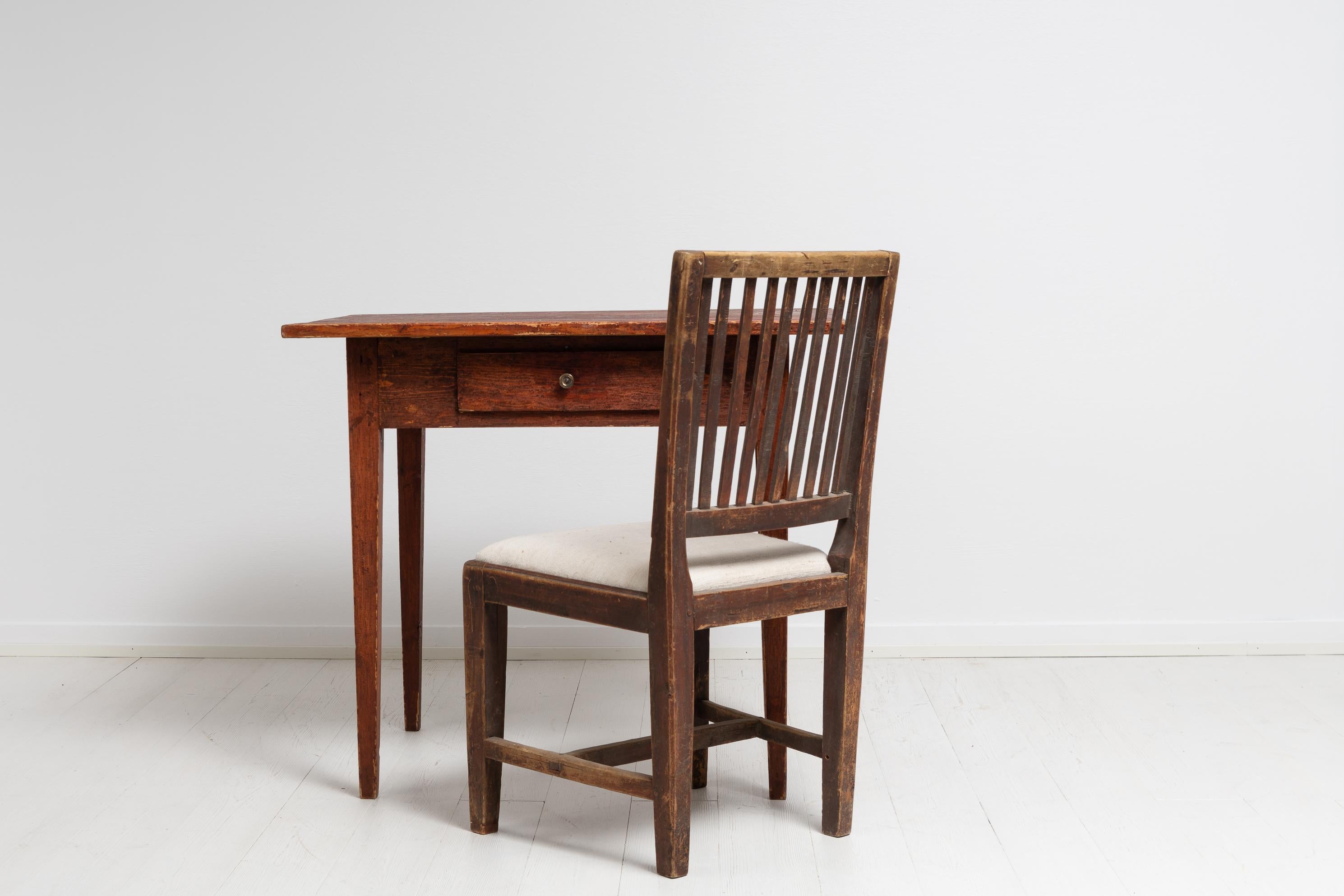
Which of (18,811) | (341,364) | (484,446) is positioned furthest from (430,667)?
(18,811)

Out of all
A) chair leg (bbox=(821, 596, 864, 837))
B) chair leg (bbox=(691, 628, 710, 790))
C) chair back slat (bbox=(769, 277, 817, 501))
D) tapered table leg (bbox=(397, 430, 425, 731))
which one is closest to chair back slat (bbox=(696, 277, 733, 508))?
chair back slat (bbox=(769, 277, 817, 501))

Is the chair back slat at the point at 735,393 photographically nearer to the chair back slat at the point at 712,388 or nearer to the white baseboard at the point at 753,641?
the chair back slat at the point at 712,388

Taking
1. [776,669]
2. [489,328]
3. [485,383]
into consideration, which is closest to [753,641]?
[776,669]

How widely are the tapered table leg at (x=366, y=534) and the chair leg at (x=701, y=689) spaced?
1.82 feet

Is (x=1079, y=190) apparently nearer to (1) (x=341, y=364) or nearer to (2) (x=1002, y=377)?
(2) (x=1002, y=377)

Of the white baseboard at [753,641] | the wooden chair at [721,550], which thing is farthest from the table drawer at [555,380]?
the white baseboard at [753,641]

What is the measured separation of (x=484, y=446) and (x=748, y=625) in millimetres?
798

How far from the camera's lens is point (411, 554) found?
259cm

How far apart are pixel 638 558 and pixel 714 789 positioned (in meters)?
0.62

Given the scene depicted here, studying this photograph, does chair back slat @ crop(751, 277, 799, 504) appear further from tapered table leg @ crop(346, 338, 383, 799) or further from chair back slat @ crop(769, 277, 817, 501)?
tapered table leg @ crop(346, 338, 383, 799)

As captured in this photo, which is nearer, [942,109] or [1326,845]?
[1326,845]

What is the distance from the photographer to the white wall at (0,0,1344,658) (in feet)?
10.2

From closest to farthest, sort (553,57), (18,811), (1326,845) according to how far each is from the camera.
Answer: (1326,845), (18,811), (553,57)

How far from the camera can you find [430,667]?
10.2 ft
